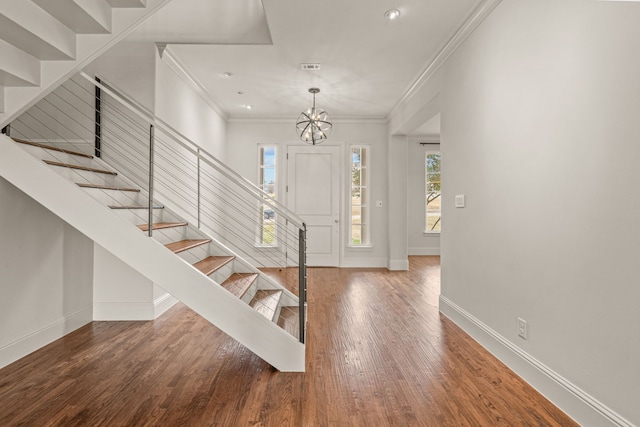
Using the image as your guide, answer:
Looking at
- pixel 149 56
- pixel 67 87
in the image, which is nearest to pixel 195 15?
pixel 149 56

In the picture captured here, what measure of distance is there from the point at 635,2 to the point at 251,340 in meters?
2.57

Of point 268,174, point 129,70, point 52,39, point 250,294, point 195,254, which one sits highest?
point 129,70

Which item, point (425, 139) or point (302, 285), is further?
point (425, 139)

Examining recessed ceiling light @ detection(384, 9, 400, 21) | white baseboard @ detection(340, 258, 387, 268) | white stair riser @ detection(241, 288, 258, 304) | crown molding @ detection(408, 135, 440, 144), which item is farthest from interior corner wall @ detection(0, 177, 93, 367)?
crown molding @ detection(408, 135, 440, 144)

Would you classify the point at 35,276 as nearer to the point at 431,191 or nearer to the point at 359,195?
the point at 359,195

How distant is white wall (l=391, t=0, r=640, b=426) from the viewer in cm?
156

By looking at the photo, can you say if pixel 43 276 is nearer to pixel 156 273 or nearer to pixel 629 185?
pixel 156 273

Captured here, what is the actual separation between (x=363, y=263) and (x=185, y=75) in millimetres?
4075

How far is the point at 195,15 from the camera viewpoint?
356 centimetres

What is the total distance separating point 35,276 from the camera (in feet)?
8.66

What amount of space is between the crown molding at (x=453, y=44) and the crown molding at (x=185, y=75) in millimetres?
2767

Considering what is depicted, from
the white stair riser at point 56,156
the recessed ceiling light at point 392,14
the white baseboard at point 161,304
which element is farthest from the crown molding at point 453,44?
the white baseboard at point 161,304

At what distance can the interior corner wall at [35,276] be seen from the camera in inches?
95.0

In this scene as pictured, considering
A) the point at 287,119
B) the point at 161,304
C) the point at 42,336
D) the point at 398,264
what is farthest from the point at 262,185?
the point at 42,336
